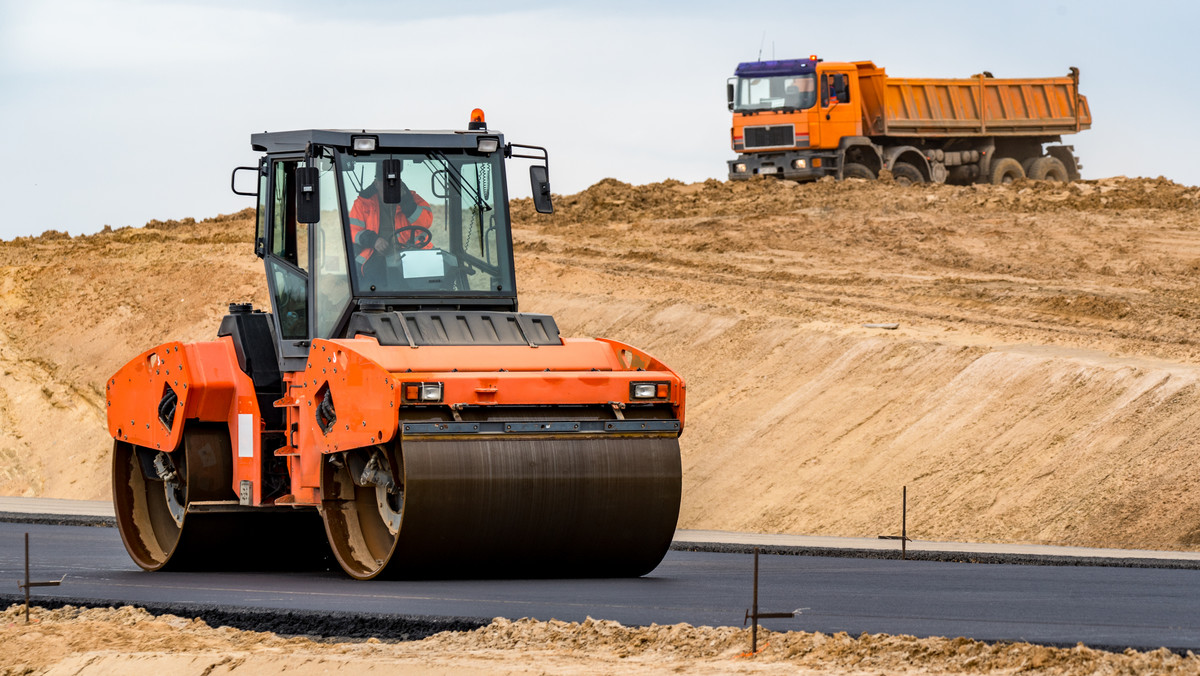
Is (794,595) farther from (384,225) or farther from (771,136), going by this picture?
(771,136)

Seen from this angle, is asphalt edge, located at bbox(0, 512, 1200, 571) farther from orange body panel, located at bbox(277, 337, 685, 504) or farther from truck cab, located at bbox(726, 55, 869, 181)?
truck cab, located at bbox(726, 55, 869, 181)

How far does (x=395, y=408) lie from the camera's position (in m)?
11.4

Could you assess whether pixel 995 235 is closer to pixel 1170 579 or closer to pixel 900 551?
pixel 900 551

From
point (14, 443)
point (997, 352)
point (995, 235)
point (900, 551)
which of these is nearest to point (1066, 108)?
point (995, 235)

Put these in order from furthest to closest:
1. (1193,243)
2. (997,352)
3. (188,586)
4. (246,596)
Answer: (1193,243) < (997,352) < (188,586) < (246,596)

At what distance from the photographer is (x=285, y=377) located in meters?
13.3

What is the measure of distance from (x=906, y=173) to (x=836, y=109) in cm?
292

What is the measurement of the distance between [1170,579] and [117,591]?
7.66 metres

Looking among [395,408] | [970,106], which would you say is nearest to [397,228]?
[395,408]

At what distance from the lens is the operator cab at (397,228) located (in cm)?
1270

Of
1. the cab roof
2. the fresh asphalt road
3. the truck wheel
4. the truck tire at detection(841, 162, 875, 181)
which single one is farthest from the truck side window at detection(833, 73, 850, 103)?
the cab roof

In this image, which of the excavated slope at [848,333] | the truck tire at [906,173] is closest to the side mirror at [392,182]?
the excavated slope at [848,333]

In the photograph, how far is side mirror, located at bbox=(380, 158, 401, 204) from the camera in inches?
500

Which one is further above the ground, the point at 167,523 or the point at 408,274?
the point at 408,274
